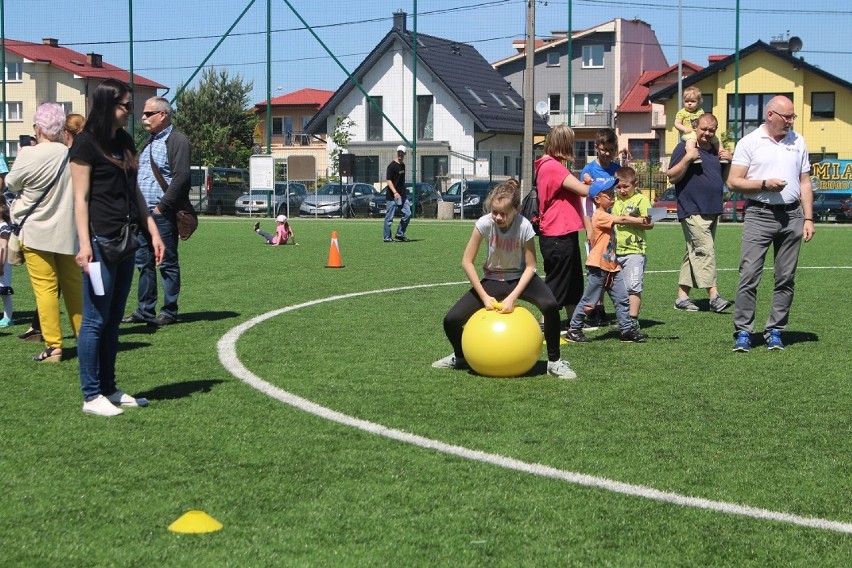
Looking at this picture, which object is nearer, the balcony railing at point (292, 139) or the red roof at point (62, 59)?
the red roof at point (62, 59)

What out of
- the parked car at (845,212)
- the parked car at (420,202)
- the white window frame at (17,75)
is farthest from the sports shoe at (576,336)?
the white window frame at (17,75)

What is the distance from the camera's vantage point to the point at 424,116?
56500 millimetres

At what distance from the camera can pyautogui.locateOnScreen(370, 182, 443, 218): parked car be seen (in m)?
38.7

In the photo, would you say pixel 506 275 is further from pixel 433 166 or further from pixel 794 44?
pixel 794 44

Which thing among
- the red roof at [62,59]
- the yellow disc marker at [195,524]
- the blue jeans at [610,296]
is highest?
the red roof at [62,59]

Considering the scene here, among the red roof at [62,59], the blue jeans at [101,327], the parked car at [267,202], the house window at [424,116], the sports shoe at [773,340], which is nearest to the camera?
the blue jeans at [101,327]

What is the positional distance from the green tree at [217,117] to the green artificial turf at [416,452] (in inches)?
2458

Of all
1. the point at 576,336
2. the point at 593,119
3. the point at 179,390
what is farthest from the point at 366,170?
the point at 179,390

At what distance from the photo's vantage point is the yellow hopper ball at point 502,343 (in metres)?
7.82

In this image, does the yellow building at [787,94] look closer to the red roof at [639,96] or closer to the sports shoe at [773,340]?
the red roof at [639,96]

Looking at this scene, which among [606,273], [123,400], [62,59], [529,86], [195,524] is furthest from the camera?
[62,59]

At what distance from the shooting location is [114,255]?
6.60 metres

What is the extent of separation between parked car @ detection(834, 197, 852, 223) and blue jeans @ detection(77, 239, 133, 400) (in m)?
32.9

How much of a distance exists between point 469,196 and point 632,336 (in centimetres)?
3033
